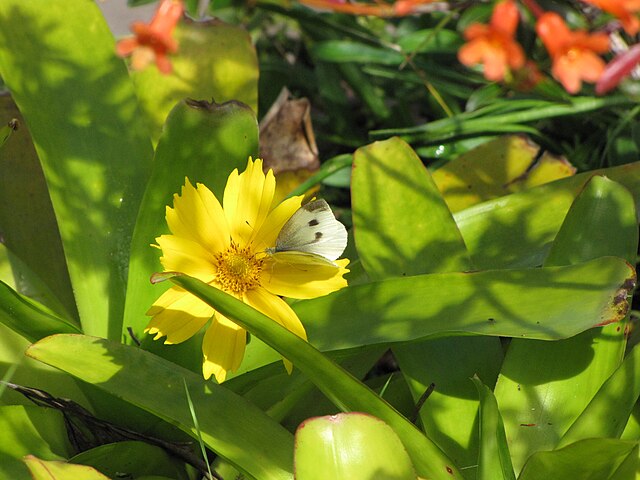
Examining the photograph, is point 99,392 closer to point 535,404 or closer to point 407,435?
point 407,435

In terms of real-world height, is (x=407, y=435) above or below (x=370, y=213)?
below

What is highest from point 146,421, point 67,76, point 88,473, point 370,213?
point 67,76

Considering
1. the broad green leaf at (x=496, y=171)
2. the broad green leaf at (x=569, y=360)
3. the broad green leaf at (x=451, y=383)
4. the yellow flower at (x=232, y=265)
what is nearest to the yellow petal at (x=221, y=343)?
the yellow flower at (x=232, y=265)

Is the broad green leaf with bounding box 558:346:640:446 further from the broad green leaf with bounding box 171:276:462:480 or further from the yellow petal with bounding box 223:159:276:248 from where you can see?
the yellow petal with bounding box 223:159:276:248

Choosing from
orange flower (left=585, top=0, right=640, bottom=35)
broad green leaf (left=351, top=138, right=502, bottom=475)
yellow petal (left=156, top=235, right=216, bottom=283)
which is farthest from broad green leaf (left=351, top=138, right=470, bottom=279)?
orange flower (left=585, top=0, right=640, bottom=35)

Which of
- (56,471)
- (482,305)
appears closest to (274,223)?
(482,305)

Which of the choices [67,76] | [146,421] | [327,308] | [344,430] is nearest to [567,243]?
[327,308]

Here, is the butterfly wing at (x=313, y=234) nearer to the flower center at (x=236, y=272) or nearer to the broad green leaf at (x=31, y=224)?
the flower center at (x=236, y=272)
